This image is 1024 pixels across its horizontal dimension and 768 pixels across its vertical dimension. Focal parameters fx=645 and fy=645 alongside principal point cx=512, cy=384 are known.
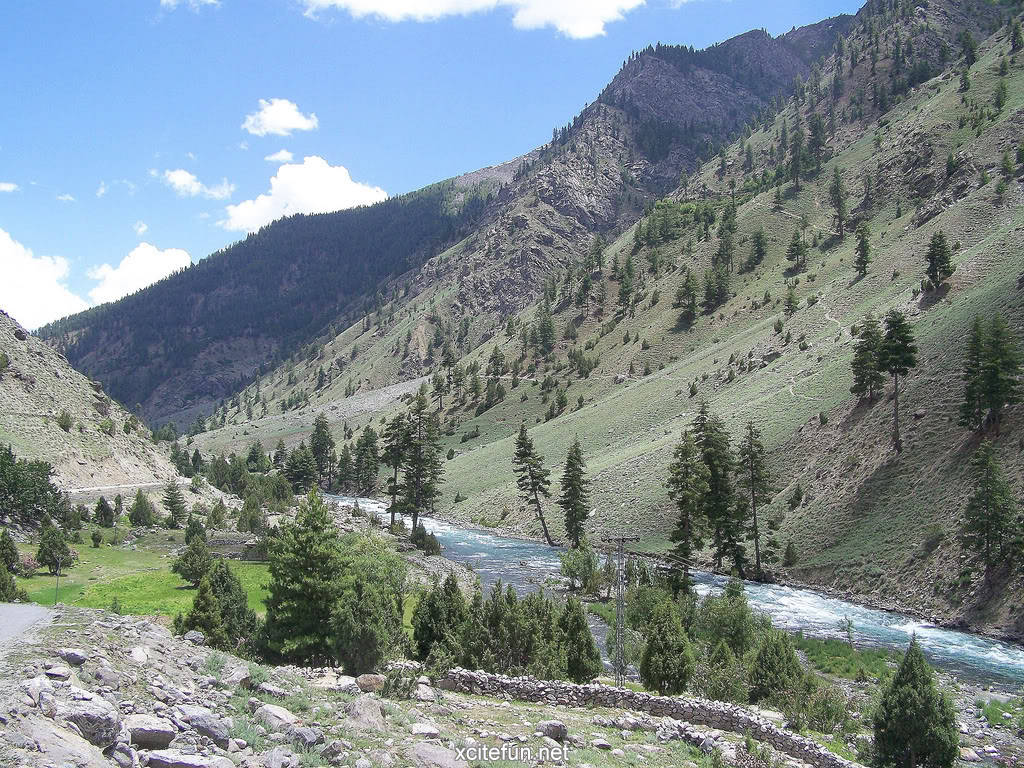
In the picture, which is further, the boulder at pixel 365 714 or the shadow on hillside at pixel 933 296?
the shadow on hillside at pixel 933 296

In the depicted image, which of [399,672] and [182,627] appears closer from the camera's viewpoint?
[399,672]

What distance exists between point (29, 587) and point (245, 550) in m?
21.3

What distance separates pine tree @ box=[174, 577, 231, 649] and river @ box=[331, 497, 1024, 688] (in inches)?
936

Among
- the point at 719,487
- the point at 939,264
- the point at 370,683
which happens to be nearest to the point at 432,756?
the point at 370,683

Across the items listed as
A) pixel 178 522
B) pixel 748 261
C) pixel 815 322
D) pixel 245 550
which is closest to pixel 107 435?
pixel 178 522

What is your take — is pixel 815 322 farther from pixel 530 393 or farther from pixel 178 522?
pixel 178 522

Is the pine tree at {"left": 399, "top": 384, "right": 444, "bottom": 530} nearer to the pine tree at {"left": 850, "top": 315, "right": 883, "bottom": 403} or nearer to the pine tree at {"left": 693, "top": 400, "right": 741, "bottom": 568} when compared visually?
the pine tree at {"left": 693, "top": 400, "right": 741, "bottom": 568}

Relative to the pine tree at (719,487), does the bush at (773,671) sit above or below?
below

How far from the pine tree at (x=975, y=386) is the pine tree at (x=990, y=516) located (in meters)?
7.71

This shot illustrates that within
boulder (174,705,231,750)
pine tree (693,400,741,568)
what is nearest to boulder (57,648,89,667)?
boulder (174,705,231,750)

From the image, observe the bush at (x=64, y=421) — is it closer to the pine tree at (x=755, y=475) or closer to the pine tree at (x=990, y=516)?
the pine tree at (x=755, y=475)

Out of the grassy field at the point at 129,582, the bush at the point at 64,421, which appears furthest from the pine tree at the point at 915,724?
the bush at the point at 64,421

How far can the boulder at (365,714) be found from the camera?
49.6 ft

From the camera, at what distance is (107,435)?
9412 centimetres
